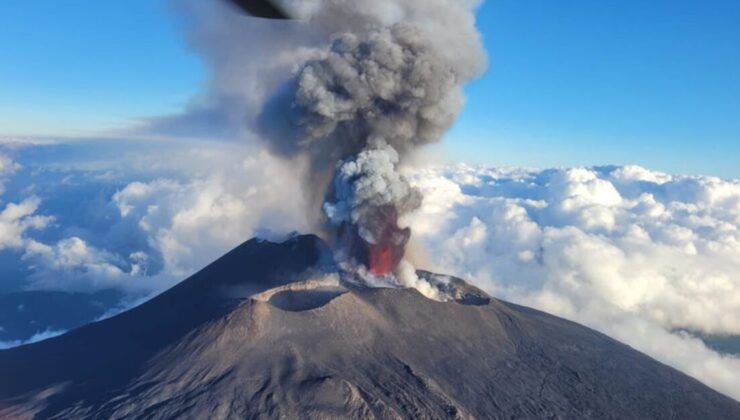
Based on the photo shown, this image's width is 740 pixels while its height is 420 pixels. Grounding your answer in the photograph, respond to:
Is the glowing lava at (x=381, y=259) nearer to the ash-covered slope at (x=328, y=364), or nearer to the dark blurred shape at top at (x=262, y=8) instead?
the ash-covered slope at (x=328, y=364)

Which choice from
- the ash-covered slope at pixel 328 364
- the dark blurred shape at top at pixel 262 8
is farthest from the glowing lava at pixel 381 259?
the dark blurred shape at top at pixel 262 8

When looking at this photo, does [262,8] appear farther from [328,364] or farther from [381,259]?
[381,259]

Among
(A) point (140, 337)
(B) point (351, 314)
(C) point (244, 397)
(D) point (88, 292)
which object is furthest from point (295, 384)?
(D) point (88, 292)

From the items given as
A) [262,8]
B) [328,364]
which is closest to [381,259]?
[328,364]

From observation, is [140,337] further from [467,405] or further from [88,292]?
[88,292]

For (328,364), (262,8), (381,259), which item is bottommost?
(328,364)

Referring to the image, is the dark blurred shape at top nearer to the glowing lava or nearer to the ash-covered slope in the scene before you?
the ash-covered slope
